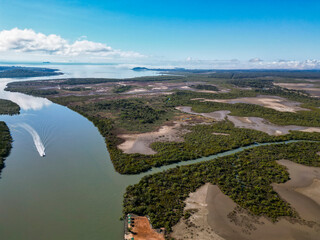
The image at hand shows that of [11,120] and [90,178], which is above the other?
[11,120]

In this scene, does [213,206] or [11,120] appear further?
[11,120]

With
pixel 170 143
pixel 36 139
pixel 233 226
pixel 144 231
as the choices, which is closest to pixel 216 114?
pixel 170 143

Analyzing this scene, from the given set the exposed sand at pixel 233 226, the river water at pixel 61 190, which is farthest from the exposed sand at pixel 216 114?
the exposed sand at pixel 233 226

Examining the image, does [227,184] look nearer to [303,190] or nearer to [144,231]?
[303,190]

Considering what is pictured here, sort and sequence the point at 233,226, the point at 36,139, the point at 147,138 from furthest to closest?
the point at 147,138
the point at 36,139
the point at 233,226

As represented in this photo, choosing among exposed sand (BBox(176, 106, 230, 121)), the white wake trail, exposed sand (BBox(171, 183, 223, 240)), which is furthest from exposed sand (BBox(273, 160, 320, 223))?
the white wake trail

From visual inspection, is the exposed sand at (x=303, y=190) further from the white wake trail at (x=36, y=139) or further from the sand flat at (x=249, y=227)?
the white wake trail at (x=36, y=139)

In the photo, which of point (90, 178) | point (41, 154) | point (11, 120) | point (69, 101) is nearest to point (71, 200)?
point (90, 178)

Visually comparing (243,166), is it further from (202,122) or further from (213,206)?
(202,122)
